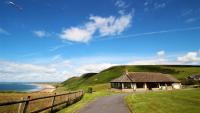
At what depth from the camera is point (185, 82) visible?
98375 millimetres

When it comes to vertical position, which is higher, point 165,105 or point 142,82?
point 142,82

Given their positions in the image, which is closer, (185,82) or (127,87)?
(127,87)

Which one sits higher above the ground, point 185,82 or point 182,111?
point 185,82

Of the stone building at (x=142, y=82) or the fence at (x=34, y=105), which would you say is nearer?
the fence at (x=34, y=105)

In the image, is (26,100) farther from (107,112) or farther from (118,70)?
(118,70)

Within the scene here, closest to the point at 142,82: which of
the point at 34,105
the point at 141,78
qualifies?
the point at 141,78

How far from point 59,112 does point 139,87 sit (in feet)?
203

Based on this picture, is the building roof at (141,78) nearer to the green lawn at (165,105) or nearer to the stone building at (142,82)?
the stone building at (142,82)

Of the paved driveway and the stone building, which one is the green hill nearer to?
the stone building

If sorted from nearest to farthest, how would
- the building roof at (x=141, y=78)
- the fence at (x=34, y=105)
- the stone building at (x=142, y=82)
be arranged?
the fence at (x=34, y=105), the stone building at (x=142, y=82), the building roof at (x=141, y=78)

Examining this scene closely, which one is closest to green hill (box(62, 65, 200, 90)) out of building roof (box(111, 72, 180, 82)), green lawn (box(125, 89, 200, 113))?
building roof (box(111, 72, 180, 82))

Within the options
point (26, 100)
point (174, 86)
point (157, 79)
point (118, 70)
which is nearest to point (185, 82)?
point (174, 86)

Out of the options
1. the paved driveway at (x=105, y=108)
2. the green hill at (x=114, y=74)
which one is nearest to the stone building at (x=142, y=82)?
the paved driveway at (x=105, y=108)

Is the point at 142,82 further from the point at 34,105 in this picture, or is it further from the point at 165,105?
the point at 165,105
